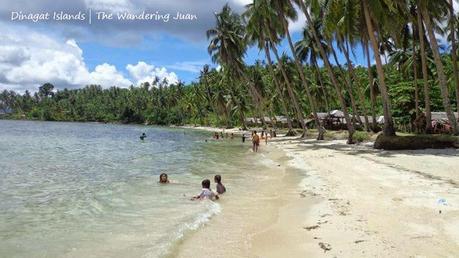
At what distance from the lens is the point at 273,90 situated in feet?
259

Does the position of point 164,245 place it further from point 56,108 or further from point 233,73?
point 56,108

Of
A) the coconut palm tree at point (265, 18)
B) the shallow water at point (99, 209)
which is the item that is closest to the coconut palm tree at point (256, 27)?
the coconut palm tree at point (265, 18)

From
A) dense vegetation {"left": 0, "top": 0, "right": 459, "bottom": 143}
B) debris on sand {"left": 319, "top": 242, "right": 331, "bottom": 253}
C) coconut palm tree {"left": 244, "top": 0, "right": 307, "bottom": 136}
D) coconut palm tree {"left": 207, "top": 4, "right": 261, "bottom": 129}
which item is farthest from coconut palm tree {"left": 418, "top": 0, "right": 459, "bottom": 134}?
coconut palm tree {"left": 207, "top": 4, "right": 261, "bottom": 129}

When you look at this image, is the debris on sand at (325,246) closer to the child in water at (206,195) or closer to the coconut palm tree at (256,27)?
the child in water at (206,195)

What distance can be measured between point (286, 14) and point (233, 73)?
20519 mm

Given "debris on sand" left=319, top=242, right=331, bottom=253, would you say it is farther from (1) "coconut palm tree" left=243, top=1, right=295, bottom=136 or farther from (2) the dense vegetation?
(1) "coconut palm tree" left=243, top=1, right=295, bottom=136

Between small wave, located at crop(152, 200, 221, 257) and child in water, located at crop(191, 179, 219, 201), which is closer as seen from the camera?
small wave, located at crop(152, 200, 221, 257)

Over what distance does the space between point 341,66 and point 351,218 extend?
160ft

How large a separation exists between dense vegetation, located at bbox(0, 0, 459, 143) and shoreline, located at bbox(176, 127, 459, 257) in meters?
11.3

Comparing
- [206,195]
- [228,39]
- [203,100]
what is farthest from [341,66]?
[203,100]

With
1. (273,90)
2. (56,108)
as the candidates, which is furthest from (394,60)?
(56,108)

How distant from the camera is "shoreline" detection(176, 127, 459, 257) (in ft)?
24.0

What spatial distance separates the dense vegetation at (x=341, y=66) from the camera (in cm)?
2591

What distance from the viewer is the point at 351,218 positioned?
363 inches
